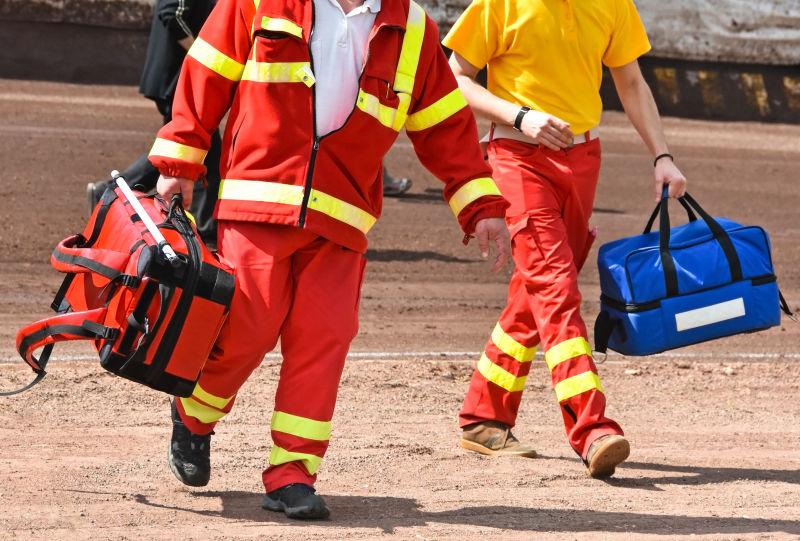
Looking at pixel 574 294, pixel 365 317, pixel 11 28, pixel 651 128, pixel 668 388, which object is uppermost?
pixel 651 128

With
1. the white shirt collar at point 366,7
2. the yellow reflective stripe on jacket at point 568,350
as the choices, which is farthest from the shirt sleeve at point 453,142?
the yellow reflective stripe on jacket at point 568,350

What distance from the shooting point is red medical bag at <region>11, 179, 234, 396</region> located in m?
4.60

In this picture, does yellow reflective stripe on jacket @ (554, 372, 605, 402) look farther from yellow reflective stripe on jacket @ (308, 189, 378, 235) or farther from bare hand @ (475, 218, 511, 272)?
yellow reflective stripe on jacket @ (308, 189, 378, 235)

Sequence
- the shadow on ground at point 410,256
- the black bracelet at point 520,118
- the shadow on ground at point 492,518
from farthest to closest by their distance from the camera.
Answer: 1. the shadow on ground at point 410,256
2. the black bracelet at point 520,118
3. the shadow on ground at point 492,518

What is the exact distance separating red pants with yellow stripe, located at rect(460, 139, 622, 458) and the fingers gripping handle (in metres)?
→ 1.61

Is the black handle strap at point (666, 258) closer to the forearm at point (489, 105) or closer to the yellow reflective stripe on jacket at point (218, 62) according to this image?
the forearm at point (489, 105)

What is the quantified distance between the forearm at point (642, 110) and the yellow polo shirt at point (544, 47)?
9.0 inches

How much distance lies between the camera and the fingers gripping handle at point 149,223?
15.0ft

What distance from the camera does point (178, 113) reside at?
16.1 ft

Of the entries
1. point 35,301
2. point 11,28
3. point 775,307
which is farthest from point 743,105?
point 775,307

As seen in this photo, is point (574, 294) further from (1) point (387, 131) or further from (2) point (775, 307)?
(1) point (387, 131)

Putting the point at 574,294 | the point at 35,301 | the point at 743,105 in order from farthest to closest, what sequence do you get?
1. the point at 743,105
2. the point at 35,301
3. the point at 574,294

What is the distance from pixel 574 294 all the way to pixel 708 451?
111 cm

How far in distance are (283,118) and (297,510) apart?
126 centimetres
